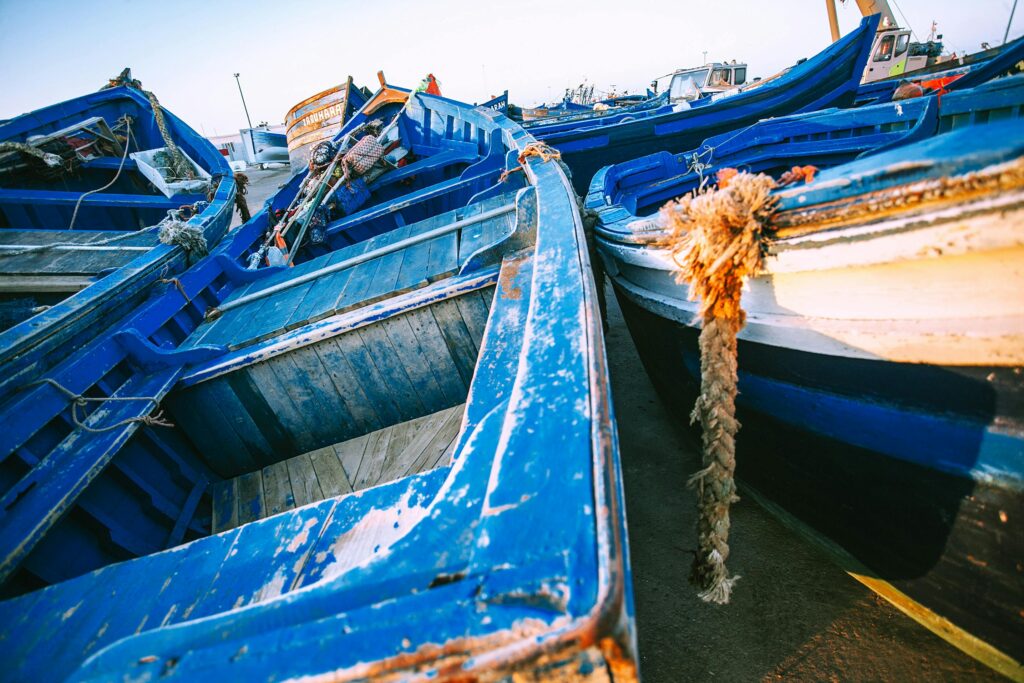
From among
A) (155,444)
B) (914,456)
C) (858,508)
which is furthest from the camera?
(155,444)

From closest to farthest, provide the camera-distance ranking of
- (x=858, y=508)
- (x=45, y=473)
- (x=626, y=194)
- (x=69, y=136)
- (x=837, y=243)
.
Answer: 1. (x=837, y=243)
2. (x=858, y=508)
3. (x=45, y=473)
4. (x=626, y=194)
5. (x=69, y=136)

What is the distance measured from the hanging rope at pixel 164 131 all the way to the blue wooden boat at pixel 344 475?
112 inches

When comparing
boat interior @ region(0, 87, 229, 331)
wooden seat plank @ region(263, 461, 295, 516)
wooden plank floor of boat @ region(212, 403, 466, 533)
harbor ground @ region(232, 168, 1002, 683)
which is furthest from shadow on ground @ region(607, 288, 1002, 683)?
boat interior @ region(0, 87, 229, 331)

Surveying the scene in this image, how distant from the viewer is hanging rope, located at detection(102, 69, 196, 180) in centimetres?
562

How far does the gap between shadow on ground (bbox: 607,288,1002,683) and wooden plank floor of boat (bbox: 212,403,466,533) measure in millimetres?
1118

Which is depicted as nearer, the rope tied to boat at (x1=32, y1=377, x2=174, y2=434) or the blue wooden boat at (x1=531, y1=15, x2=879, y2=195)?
the rope tied to boat at (x1=32, y1=377, x2=174, y2=434)

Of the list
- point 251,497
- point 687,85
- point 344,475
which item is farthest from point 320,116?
point 687,85

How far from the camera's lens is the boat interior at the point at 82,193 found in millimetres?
3139

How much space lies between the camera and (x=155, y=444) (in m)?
2.25

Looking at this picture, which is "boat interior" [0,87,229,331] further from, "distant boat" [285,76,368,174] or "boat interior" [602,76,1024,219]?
"boat interior" [602,76,1024,219]

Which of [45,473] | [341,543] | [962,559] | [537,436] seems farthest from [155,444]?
[962,559]

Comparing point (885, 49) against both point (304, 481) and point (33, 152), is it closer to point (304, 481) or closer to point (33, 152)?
point (304, 481)

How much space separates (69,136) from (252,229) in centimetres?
407

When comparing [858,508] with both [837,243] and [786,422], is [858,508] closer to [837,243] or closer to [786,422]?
[786,422]
